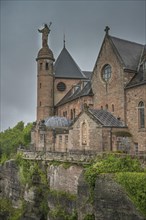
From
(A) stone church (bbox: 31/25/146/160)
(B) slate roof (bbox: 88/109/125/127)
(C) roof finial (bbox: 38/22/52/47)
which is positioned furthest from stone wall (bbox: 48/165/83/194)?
(C) roof finial (bbox: 38/22/52/47)

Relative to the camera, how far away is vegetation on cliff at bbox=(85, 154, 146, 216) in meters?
19.9

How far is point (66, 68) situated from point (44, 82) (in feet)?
23.3

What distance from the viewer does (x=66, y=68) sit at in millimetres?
62625

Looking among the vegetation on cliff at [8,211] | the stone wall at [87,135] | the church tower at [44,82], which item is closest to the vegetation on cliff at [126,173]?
the stone wall at [87,135]

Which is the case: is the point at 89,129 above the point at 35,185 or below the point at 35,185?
above

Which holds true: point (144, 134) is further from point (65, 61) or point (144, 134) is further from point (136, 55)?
point (65, 61)

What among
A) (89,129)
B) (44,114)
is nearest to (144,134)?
(89,129)

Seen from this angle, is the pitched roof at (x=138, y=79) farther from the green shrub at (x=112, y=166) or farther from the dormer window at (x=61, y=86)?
the dormer window at (x=61, y=86)

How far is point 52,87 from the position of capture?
58.5 meters

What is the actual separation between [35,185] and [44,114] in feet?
78.8

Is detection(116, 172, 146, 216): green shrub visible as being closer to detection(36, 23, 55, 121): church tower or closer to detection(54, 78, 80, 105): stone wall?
detection(36, 23, 55, 121): church tower

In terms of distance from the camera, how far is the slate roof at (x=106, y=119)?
35469 mm

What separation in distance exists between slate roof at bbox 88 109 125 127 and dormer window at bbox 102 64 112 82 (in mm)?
4874

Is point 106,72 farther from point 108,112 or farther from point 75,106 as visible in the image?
point 75,106
